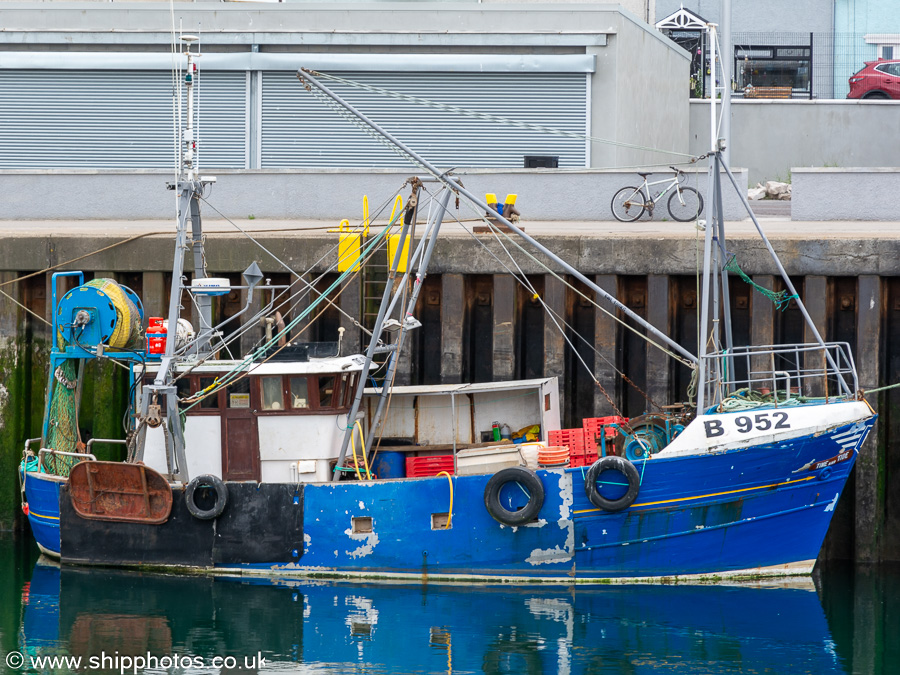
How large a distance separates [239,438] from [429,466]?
200 cm

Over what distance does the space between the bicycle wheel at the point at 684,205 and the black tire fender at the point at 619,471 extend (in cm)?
675

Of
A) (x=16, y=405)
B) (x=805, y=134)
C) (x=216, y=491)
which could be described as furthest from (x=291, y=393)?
(x=805, y=134)

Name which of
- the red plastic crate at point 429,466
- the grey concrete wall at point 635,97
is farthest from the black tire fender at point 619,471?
the grey concrete wall at point 635,97

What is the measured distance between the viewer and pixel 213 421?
12359 mm

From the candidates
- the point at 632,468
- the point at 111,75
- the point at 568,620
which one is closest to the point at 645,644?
the point at 568,620

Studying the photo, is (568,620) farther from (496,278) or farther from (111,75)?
(111,75)

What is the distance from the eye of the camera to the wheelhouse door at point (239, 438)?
12.3 m

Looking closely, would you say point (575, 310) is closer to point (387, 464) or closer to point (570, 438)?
point (570, 438)

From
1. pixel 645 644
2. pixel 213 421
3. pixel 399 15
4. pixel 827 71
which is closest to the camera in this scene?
pixel 645 644

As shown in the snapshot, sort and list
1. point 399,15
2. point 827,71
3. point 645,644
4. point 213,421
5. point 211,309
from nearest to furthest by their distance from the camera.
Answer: point 645,644, point 213,421, point 211,309, point 399,15, point 827,71

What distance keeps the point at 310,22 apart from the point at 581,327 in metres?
9.20

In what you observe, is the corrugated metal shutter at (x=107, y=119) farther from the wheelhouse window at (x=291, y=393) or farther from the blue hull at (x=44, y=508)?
the wheelhouse window at (x=291, y=393)

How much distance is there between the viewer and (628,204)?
57.0ft

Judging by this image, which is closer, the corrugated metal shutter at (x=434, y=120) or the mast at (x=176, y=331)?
the mast at (x=176, y=331)
